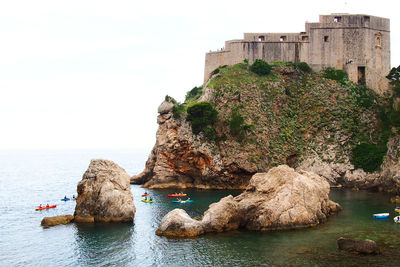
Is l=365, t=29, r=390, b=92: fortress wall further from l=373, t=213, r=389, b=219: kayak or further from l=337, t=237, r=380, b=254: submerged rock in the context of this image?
l=337, t=237, r=380, b=254: submerged rock

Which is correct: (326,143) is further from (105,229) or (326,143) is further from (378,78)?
(105,229)

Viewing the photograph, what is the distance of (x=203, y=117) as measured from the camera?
64625 millimetres

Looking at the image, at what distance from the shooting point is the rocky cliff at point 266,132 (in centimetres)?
6284

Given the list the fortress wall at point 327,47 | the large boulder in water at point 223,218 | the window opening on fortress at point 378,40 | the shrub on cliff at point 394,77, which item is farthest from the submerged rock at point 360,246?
the window opening on fortress at point 378,40

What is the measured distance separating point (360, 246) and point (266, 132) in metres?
38.3

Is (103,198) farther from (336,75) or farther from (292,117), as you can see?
(336,75)

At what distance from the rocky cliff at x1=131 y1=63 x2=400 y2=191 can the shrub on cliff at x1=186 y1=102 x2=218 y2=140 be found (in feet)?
1.24

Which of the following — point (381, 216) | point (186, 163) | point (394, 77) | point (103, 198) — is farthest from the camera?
point (394, 77)

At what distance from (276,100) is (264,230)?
124 feet

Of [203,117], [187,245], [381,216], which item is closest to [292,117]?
[203,117]

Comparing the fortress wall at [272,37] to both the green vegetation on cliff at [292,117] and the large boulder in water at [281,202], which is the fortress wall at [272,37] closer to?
the green vegetation on cliff at [292,117]

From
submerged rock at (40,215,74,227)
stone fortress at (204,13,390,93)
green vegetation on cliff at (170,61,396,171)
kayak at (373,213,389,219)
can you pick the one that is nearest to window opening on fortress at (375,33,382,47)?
stone fortress at (204,13,390,93)

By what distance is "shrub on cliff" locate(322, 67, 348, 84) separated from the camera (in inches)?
2773

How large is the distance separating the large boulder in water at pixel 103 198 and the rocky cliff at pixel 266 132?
75.4 ft
